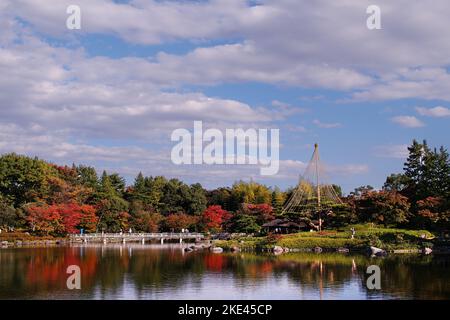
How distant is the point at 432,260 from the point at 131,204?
37344 millimetres

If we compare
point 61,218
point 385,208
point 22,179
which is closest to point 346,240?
Result: point 385,208

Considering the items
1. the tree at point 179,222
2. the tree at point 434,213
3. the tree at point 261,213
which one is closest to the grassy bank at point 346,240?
the tree at point 434,213

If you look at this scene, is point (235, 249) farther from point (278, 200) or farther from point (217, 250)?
point (278, 200)

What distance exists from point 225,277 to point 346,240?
56.3 ft

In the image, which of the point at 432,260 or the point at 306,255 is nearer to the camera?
the point at 432,260

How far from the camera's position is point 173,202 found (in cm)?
6544

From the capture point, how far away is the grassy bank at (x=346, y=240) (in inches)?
1474

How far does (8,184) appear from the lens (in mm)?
54375

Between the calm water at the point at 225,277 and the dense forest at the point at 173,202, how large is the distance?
8.69 meters

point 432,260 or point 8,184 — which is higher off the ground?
point 8,184

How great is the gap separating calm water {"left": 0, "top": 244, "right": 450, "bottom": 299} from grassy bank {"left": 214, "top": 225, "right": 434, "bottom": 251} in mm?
3962

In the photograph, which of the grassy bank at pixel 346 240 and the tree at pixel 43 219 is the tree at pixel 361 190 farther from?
the tree at pixel 43 219
